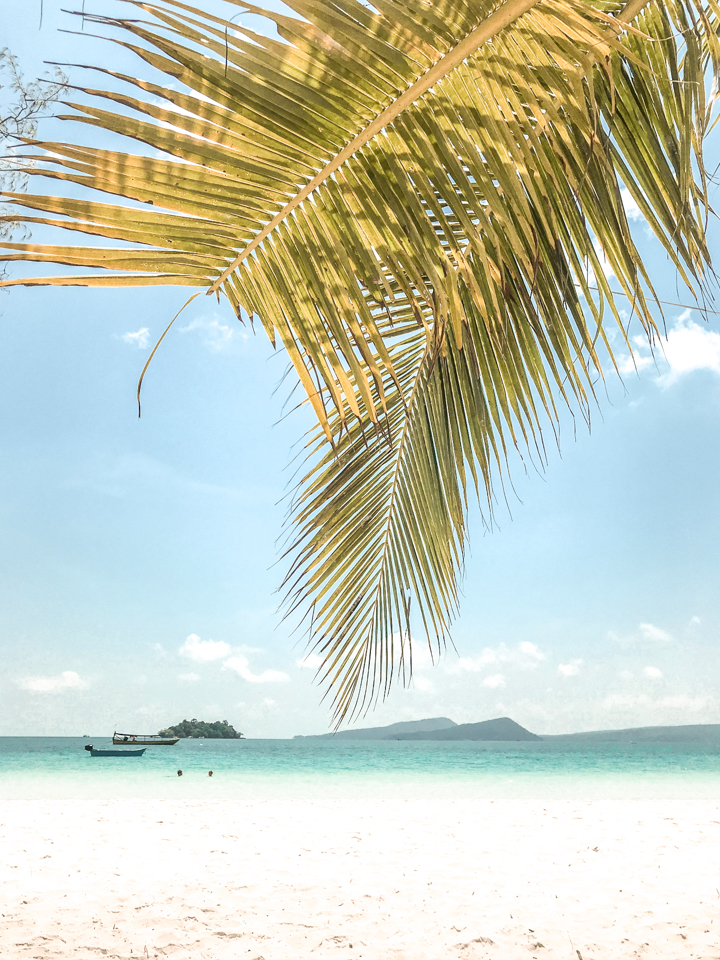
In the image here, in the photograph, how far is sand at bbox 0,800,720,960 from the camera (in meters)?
4.07

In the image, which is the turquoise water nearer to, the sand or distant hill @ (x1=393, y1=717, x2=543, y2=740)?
the sand

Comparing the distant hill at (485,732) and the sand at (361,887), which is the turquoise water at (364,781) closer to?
the sand at (361,887)

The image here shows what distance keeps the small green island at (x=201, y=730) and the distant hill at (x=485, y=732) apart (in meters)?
23.1

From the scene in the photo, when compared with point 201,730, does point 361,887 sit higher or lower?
higher

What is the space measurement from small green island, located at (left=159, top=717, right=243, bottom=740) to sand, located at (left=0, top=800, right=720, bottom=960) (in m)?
64.4

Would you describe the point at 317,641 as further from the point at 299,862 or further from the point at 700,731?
the point at 700,731

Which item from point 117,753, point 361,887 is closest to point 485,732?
point 117,753

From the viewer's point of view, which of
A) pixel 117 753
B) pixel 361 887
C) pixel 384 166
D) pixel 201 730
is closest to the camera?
pixel 384 166

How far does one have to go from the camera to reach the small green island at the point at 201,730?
6988cm

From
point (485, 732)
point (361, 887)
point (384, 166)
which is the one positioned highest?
point (384, 166)

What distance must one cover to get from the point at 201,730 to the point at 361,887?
239 ft

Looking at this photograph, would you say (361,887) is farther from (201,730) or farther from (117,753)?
(201,730)

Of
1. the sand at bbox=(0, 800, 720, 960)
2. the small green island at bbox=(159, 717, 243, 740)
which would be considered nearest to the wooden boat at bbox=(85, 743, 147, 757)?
the sand at bbox=(0, 800, 720, 960)

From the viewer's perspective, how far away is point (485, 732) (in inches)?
3103
